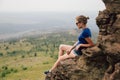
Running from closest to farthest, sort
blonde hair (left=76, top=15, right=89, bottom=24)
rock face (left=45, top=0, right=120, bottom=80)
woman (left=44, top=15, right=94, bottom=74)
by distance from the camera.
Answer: rock face (left=45, top=0, right=120, bottom=80) < blonde hair (left=76, top=15, right=89, bottom=24) < woman (left=44, top=15, right=94, bottom=74)

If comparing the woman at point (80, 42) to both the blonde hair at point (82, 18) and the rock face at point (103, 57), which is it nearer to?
the blonde hair at point (82, 18)

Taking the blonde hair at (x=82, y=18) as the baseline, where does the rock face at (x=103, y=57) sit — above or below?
below

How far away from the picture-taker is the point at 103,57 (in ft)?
56.9

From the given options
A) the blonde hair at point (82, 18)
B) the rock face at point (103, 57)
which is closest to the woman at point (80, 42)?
the blonde hair at point (82, 18)

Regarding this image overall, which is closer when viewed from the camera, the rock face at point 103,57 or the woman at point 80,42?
the rock face at point 103,57

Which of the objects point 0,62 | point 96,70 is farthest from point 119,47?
point 0,62

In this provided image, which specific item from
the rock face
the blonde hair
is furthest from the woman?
the rock face

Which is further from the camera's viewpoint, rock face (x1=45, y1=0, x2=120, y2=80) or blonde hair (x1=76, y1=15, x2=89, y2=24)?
blonde hair (x1=76, y1=15, x2=89, y2=24)

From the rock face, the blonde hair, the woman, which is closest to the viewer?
the rock face

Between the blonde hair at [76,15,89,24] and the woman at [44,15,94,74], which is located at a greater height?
the blonde hair at [76,15,89,24]

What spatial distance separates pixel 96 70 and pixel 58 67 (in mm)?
2685

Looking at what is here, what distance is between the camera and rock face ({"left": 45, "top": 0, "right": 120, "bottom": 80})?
16312mm

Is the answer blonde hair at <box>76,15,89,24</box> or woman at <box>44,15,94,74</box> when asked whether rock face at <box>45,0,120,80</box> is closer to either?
woman at <box>44,15,94,74</box>

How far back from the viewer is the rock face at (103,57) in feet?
53.5
